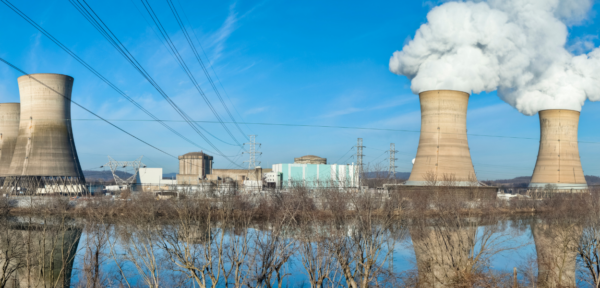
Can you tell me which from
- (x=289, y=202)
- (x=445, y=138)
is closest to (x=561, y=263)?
(x=445, y=138)

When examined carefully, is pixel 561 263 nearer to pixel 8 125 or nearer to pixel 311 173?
pixel 311 173

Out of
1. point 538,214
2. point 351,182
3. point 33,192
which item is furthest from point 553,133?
point 33,192

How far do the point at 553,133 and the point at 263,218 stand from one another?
1941cm

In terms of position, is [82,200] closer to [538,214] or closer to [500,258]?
[500,258]

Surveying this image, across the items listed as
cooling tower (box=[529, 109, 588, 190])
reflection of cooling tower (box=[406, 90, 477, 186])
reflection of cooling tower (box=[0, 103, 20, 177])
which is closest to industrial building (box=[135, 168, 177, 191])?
reflection of cooling tower (box=[0, 103, 20, 177])

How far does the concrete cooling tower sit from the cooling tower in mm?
28681

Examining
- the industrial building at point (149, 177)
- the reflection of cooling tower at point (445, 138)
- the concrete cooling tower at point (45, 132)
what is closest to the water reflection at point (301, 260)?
the reflection of cooling tower at point (445, 138)

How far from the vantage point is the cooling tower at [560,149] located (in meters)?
26.3

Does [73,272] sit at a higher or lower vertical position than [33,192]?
lower

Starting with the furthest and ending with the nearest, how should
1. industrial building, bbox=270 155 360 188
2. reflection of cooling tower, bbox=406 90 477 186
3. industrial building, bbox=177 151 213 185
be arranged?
industrial building, bbox=177 151 213 185 < industrial building, bbox=270 155 360 188 < reflection of cooling tower, bbox=406 90 477 186

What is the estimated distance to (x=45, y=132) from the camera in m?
22.1

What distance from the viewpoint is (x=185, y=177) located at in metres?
38.8

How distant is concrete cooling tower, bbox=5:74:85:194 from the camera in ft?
72.1

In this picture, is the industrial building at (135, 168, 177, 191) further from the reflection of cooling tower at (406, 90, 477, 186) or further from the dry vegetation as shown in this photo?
the reflection of cooling tower at (406, 90, 477, 186)
